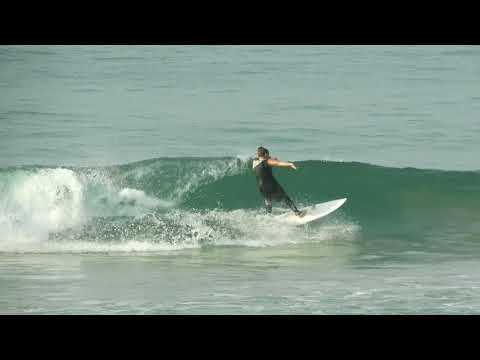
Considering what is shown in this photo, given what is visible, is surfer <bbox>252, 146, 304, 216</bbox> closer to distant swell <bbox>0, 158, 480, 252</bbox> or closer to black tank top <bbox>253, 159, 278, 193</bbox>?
black tank top <bbox>253, 159, 278, 193</bbox>

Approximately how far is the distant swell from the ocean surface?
0.11ft

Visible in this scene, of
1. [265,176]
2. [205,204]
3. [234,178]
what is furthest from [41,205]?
[265,176]

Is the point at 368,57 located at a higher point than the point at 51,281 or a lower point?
higher

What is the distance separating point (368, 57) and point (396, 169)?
3.18 metres

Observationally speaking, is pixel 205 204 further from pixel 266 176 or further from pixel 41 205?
pixel 266 176

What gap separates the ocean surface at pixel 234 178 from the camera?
9.92m

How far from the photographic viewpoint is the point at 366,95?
17266 millimetres

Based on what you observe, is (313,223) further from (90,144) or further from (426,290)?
(90,144)

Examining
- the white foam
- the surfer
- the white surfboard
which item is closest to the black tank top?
the surfer

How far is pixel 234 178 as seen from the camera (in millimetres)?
14555

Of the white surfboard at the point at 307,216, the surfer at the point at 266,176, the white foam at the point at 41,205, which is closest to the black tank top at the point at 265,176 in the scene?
the surfer at the point at 266,176

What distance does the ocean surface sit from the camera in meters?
9.92

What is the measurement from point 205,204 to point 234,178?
2.60 ft

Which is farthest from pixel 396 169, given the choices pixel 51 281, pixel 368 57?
pixel 51 281
